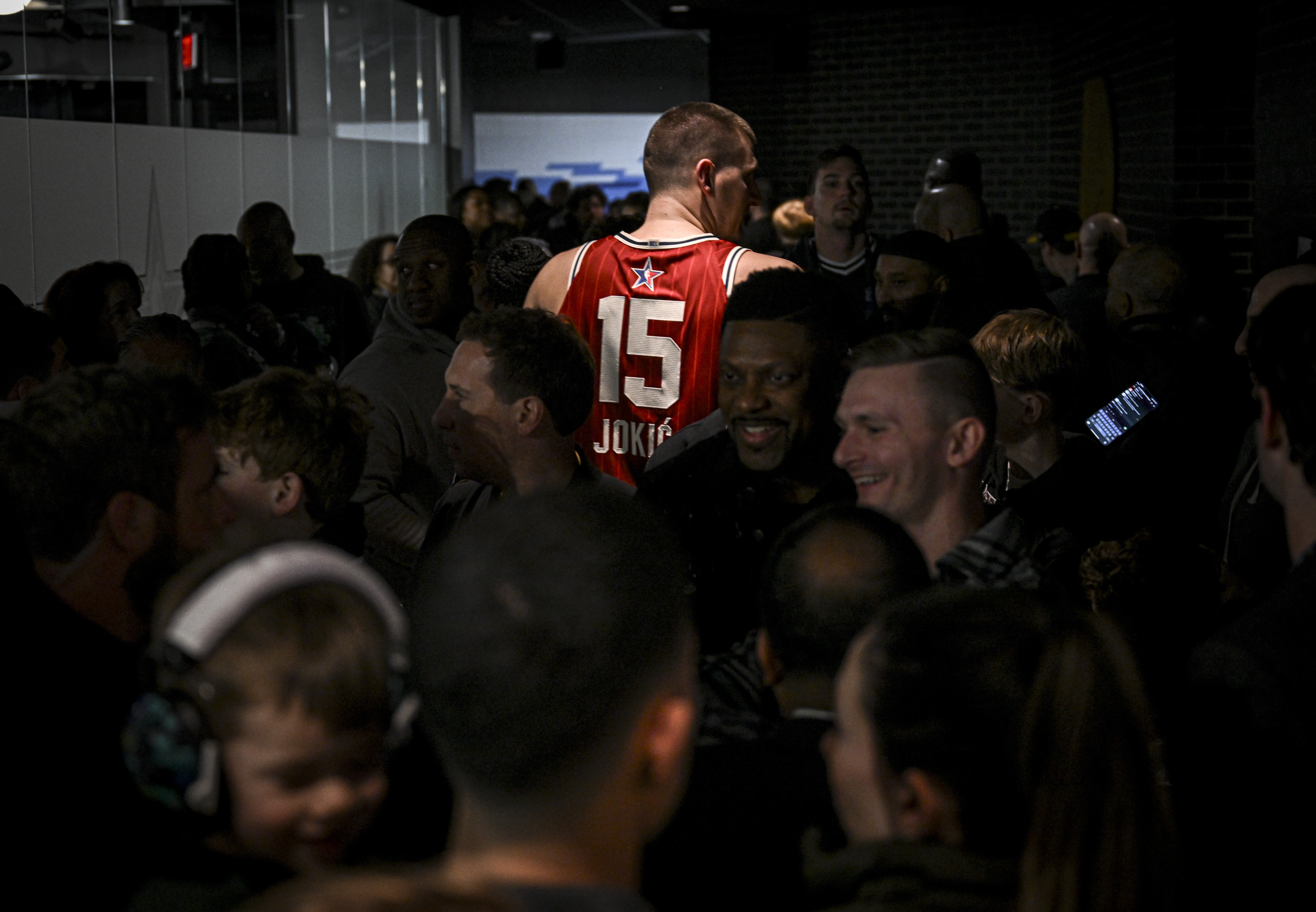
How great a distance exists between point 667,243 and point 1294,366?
1.80 metres

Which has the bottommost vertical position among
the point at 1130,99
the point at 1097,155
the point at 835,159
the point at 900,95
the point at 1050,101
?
the point at 835,159

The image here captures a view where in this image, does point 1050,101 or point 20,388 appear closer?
point 20,388

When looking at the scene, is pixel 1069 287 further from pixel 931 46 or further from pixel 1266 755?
pixel 931 46

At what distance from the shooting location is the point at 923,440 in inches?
85.0

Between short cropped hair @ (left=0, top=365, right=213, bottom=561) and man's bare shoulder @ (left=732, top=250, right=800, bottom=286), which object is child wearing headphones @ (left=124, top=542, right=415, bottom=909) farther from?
man's bare shoulder @ (left=732, top=250, right=800, bottom=286)

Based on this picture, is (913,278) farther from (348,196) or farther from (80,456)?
(348,196)

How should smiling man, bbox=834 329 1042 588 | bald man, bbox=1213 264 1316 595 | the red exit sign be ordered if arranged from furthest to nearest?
the red exit sign → bald man, bbox=1213 264 1316 595 → smiling man, bbox=834 329 1042 588

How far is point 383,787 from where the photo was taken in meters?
1.28

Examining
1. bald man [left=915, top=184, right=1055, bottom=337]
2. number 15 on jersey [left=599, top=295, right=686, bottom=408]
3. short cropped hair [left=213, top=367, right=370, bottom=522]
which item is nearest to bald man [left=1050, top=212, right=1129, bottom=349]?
bald man [left=915, top=184, right=1055, bottom=337]

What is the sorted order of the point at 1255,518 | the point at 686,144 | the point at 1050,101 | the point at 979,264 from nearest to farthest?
the point at 1255,518 < the point at 686,144 < the point at 979,264 < the point at 1050,101

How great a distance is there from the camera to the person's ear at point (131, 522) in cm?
168

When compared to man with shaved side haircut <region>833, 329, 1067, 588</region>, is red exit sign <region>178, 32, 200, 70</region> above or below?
above

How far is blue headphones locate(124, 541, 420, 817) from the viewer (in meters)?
1.14

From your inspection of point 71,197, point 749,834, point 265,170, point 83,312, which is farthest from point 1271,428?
point 265,170
